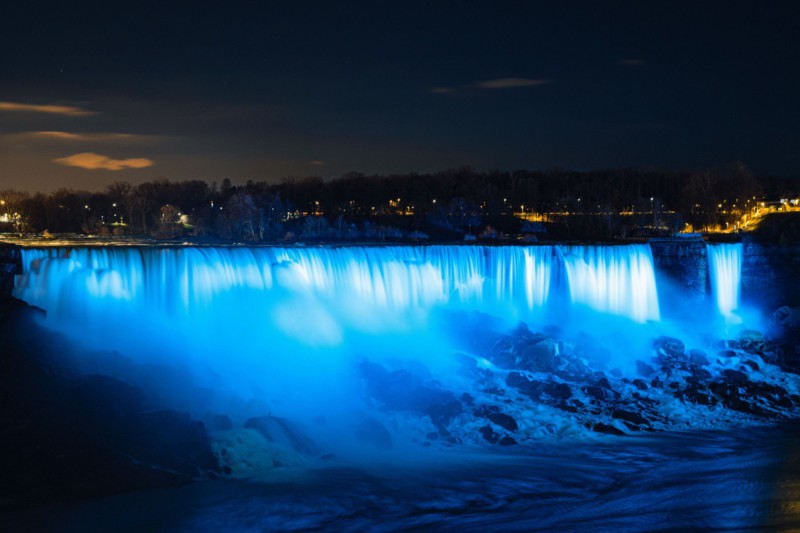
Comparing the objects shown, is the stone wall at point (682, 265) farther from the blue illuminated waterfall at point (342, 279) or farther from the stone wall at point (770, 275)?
the stone wall at point (770, 275)

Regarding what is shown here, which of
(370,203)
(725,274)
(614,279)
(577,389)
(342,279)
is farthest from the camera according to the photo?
(370,203)

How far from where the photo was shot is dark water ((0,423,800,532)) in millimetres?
13945

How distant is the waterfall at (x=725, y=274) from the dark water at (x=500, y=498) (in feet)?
62.0

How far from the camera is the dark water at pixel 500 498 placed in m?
13.9

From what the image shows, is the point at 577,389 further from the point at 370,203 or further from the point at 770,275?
the point at 370,203

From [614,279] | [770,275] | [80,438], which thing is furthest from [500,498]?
[770,275]

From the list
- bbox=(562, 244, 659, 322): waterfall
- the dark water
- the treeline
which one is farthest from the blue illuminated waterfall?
the treeline

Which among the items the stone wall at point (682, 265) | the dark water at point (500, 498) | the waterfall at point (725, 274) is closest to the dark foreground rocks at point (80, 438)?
the dark water at point (500, 498)

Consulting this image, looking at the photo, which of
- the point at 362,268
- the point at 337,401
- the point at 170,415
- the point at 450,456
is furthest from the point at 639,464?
the point at 362,268

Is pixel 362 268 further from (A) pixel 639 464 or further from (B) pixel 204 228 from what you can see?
(B) pixel 204 228

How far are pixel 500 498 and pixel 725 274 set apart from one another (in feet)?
84.1

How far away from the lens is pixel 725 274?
37.2m

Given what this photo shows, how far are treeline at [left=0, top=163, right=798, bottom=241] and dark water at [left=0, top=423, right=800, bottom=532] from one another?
44901 mm

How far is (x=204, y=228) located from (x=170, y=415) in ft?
178
